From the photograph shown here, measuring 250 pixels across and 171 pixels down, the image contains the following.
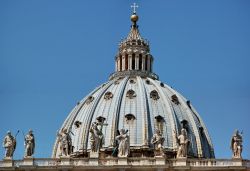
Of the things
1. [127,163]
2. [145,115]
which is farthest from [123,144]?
[145,115]

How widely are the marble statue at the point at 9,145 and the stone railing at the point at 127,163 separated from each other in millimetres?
770

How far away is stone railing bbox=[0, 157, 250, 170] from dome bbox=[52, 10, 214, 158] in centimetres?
3532

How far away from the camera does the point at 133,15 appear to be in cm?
12731

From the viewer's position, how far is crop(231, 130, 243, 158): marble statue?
7412cm

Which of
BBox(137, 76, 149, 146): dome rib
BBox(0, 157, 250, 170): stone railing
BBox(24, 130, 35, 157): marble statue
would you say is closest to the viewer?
BBox(0, 157, 250, 170): stone railing

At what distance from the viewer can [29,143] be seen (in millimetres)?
76375

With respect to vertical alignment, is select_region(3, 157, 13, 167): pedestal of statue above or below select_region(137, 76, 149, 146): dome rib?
below

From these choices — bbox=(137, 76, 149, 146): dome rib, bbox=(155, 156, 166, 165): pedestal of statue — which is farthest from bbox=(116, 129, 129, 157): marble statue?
bbox=(137, 76, 149, 146): dome rib

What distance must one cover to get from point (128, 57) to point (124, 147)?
53340 mm

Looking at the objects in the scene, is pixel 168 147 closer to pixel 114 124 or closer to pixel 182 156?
pixel 114 124

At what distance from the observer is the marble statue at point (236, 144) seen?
74125mm

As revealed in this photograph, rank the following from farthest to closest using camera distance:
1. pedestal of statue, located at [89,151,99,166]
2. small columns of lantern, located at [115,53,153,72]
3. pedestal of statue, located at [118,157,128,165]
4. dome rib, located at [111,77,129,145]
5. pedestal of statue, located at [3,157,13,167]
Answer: small columns of lantern, located at [115,53,153,72], dome rib, located at [111,77,129,145], pedestal of statue, located at [3,157,13,167], pedestal of statue, located at [89,151,99,166], pedestal of statue, located at [118,157,128,165]

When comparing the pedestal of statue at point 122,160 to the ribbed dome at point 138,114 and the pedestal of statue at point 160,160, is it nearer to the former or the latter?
the pedestal of statue at point 160,160

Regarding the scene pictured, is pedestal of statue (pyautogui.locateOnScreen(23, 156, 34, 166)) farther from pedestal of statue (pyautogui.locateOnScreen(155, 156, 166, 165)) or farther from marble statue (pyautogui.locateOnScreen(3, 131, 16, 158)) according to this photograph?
pedestal of statue (pyautogui.locateOnScreen(155, 156, 166, 165))
